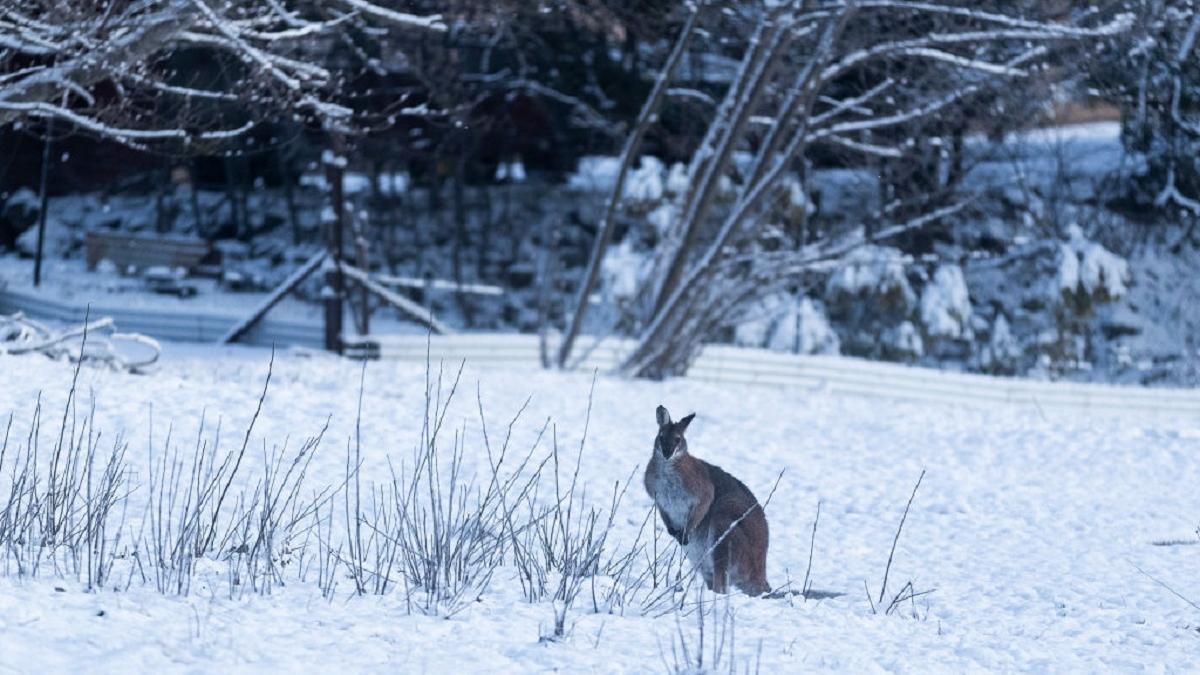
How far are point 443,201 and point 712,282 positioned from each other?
12.4m

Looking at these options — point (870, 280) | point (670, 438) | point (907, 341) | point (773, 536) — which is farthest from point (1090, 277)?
point (670, 438)

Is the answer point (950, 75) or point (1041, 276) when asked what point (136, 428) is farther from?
point (1041, 276)

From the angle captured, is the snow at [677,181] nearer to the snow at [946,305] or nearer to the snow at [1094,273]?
the snow at [946,305]

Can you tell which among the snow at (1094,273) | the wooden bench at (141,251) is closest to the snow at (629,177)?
the snow at (1094,273)

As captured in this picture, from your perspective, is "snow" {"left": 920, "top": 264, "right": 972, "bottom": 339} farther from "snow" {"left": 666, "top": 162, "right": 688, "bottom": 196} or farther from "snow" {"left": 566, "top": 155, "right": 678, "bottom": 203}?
"snow" {"left": 566, "top": 155, "right": 678, "bottom": 203}

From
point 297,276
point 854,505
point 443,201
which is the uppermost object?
point 443,201

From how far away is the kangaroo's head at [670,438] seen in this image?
5980mm

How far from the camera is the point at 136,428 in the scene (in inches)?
368

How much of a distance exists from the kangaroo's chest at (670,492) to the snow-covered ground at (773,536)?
465mm

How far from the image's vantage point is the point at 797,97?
1483 centimetres

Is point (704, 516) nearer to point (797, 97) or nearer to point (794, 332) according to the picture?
point (797, 97)

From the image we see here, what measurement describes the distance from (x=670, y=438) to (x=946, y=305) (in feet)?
56.9

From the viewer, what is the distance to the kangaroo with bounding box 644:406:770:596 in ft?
19.6

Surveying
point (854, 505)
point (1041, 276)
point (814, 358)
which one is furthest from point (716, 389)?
point (1041, 276)
